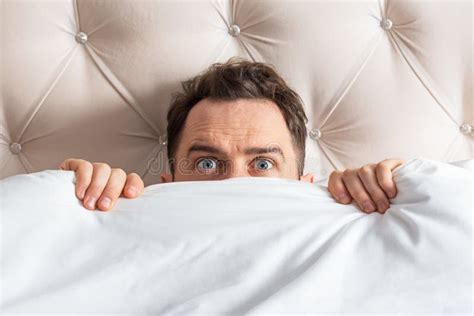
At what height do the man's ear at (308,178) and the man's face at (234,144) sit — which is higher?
the man's face at (234,144)

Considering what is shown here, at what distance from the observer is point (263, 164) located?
1057mm

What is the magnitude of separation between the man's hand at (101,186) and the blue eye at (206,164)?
19cm

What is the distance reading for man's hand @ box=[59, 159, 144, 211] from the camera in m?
0.83

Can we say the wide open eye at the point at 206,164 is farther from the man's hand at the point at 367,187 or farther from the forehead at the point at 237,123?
the man's hand at the point at 367,187

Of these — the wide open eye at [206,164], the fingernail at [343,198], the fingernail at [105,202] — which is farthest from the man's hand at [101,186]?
the fingernail at [343,198]

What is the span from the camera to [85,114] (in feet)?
4.02

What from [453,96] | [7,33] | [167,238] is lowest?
[167,238]

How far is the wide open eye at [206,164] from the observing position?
105cm

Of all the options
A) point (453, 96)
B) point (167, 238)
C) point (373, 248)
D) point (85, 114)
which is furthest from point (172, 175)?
point (453, 96)

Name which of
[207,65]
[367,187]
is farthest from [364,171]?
[207,65]

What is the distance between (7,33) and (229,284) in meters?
0.85

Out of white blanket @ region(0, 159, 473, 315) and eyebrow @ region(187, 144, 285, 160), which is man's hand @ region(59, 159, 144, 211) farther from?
eyebrow @ region(187, 144, 285, 160)

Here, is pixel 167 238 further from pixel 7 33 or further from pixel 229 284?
pixel 7 33

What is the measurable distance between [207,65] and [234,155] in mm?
297
